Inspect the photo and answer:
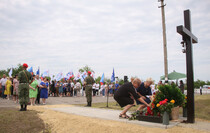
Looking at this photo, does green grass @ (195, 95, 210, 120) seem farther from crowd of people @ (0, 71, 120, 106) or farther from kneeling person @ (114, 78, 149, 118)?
crowd of people @ (0, 71, 120, 106)

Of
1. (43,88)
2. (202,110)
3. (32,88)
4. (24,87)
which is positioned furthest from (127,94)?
(43,88)

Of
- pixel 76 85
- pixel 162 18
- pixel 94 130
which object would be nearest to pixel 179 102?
pixel 94 130

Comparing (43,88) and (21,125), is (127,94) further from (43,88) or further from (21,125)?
(43,88)

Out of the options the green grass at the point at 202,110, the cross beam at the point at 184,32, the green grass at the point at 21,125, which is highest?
the cross beam at the point at 184,32

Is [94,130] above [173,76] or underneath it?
underneath

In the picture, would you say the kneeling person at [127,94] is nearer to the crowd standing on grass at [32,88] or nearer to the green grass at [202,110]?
the green grass at [202,110]

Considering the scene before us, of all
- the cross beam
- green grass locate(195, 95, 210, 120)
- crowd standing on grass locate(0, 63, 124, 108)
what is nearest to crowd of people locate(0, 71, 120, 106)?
crowd standing on grass locate(0, 63, 124, 108)

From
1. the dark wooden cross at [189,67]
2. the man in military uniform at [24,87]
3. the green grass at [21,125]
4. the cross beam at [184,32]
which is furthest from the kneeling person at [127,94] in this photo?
the man in military uniform at [24,87]

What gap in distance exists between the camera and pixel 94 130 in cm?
512

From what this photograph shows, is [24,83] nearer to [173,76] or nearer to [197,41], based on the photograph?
[197,41]

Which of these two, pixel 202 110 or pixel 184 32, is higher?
pixel 184 32

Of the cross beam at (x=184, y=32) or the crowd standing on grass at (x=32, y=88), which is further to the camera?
the crowd standing on grass at (x=32, y=88)

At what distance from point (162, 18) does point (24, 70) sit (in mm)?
11534

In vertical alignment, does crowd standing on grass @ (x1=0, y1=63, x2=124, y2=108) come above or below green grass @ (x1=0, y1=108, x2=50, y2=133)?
above
